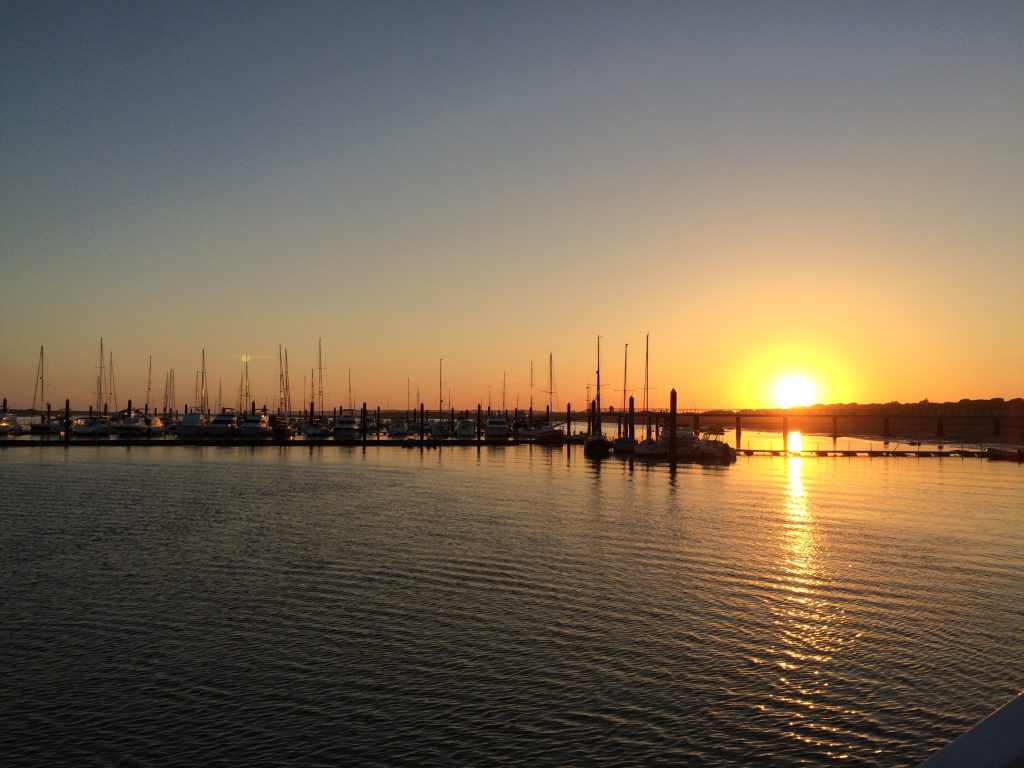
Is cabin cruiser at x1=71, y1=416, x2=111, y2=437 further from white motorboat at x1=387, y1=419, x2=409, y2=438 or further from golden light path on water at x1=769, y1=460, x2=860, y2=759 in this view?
golden light path on water at x1=769, y1=460, x2=860, y2=759

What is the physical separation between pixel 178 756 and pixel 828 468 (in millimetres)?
73106

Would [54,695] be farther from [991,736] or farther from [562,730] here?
[991,736]

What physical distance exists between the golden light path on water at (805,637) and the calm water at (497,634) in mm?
80

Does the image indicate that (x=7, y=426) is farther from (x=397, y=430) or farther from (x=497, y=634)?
(x=497, y=634)

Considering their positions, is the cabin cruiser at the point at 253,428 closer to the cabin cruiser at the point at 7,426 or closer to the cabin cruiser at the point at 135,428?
the cabin cruiser at the point at 135,428

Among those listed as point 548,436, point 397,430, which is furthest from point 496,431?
point 397,430

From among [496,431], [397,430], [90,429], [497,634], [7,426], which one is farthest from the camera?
[397,430]

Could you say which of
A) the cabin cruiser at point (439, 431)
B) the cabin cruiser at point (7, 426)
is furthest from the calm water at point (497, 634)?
the cabin cruiser at point (439, 431)

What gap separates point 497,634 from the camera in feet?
60.7

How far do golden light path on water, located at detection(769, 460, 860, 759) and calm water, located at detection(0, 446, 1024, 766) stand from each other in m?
0.08

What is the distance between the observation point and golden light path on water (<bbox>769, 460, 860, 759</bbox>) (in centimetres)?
1358

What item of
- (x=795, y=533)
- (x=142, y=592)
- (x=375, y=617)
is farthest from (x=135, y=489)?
(x=795, y=533)

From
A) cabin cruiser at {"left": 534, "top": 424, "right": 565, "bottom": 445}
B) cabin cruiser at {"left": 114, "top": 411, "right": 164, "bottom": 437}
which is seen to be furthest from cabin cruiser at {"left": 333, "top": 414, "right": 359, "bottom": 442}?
cabin cruiser at {"left": 534, "top": 424, "right": 565, "bottom": 445}

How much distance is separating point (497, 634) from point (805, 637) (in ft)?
23.5
